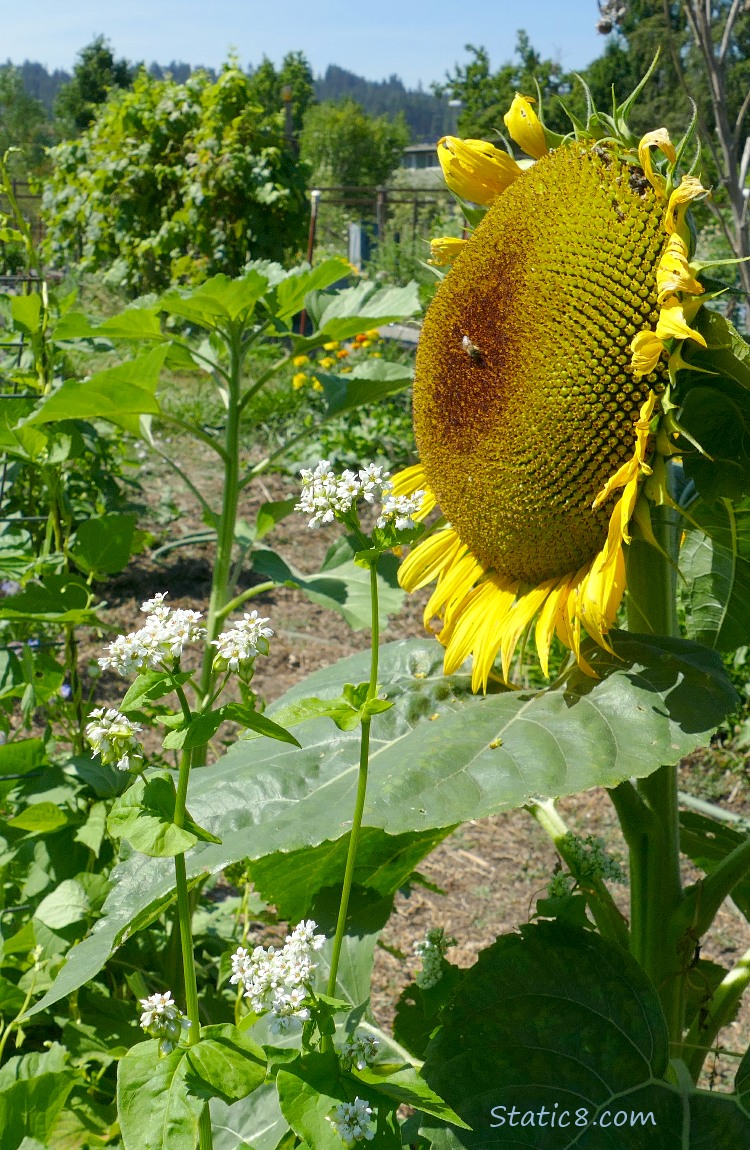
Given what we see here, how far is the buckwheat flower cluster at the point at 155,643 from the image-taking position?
871 millimetres

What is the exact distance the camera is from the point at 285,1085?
860 mm

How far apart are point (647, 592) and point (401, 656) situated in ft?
1.14

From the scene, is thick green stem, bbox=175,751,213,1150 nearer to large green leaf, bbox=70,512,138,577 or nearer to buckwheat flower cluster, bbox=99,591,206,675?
buckwheat flower cluster, bbox=99,591,206,675

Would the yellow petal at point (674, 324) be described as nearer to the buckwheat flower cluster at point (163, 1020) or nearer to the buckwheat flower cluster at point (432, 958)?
the buckwheat flower cluster at point (163, 1020)

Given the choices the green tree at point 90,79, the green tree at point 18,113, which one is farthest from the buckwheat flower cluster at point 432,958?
the green tree at point 18,113

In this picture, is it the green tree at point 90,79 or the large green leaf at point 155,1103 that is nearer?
the large green leaf at point 155,1103

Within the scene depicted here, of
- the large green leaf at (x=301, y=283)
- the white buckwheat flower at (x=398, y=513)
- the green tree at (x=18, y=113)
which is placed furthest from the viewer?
the green tree at (x=18, y=113)

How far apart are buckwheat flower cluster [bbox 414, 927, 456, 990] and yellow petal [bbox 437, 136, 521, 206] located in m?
1.00

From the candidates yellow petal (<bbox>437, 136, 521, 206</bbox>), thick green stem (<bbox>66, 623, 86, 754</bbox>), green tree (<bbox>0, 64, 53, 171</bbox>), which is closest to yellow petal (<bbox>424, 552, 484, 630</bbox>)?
yellow petal (<bbox>437, 136, 521, 206</bbox>)

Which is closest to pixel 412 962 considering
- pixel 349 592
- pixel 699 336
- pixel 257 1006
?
pixel 349 592

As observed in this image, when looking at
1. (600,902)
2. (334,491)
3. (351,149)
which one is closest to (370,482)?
(334,491)

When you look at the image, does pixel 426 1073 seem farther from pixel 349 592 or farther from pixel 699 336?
pixel 349 592

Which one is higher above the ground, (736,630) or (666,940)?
(736,630)

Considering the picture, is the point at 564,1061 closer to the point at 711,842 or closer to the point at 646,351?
the point at 711,842
